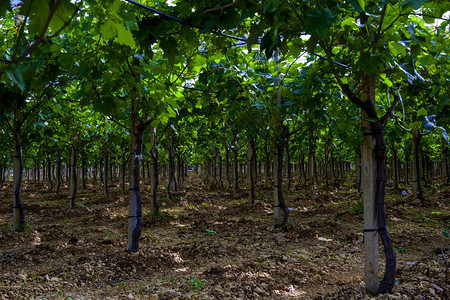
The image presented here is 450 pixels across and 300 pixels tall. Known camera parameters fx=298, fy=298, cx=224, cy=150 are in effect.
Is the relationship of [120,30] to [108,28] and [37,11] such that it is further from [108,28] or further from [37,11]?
[37,11]

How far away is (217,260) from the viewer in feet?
15.6

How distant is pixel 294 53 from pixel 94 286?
3.60 metres

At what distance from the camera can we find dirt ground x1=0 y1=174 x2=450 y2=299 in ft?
11.4

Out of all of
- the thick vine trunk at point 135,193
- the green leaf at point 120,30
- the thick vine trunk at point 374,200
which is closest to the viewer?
the green leaf at point 120,30

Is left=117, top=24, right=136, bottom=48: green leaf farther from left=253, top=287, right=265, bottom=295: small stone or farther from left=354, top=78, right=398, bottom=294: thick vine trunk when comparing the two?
left=253, top=287, right=265, bottom=295: small stone

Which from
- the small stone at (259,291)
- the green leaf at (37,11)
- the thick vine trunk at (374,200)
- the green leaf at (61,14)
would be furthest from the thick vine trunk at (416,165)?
the green leaf at (37,11)

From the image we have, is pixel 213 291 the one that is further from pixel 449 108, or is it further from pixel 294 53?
pixel 449 108

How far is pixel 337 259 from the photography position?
4.70 meters

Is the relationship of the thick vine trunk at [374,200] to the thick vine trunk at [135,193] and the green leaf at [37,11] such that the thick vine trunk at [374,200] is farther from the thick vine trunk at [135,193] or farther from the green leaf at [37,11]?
the thick vine trunk at [135,193]

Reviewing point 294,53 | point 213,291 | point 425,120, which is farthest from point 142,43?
point 425,120

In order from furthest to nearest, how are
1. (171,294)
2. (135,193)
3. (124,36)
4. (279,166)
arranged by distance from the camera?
(279,166), (135,193), (171,294), (124,36)

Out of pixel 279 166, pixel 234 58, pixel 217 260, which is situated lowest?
pixel 217 260

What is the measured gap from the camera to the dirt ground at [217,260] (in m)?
3.48

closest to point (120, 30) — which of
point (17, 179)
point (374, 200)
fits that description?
point (374, 200)
